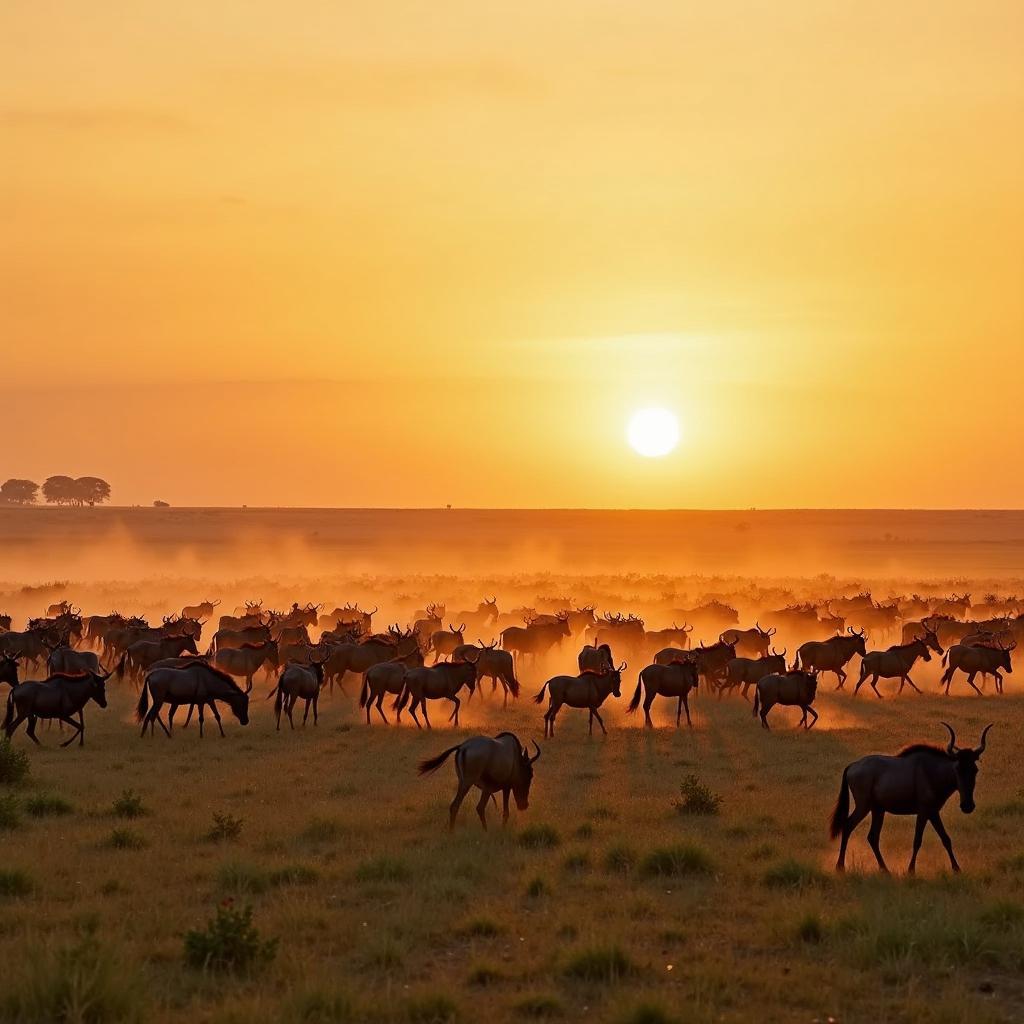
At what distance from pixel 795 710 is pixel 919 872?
15.1 m

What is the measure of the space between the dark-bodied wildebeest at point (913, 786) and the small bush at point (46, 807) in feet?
36.3

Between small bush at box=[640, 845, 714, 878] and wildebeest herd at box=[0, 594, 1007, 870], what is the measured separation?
1660mm

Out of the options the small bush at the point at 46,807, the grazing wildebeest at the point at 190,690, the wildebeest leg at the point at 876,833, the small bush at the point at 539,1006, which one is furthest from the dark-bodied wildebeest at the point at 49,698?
the wildebeest leg at the point at 876,833

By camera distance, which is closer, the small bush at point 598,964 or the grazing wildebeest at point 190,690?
the small bush at point 598,964

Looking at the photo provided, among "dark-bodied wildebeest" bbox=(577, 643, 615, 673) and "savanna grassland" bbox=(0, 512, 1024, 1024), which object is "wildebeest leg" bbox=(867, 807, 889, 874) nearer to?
"savanna grassland" bbox=(0, 512, 1024, 1024)

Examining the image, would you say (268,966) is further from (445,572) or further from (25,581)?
(445,572)

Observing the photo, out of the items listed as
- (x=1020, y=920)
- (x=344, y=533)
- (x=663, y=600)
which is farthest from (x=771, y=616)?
(x=344, y=533)

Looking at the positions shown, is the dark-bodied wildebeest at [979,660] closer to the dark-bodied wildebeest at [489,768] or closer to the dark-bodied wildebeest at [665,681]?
the dark-bodied wildebeest at [665,681]

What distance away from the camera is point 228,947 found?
34.3 feet

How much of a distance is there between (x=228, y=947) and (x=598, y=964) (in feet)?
11.2

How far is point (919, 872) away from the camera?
13.8 meters

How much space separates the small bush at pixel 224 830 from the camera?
15.4 meters

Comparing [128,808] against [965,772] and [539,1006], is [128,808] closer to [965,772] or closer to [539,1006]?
[539,1006]

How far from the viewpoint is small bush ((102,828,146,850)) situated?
14.8 meters
